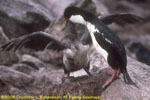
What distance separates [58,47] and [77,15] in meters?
1.18

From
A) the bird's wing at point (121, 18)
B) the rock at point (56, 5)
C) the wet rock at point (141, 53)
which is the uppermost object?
the rock at point (56, 5)

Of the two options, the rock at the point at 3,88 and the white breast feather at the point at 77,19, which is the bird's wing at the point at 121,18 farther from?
the rock at the point at 3,88

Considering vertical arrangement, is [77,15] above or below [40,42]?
above

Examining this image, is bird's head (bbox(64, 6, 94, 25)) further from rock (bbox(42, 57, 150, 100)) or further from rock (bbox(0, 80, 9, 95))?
rock (bbox(0, 80, 9, 95))

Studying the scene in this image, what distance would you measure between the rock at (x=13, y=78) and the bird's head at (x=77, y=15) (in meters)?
1.53

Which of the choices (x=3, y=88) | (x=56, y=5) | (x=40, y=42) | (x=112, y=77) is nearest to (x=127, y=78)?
(x=112, y=77)

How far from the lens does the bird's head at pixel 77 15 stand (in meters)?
4.55

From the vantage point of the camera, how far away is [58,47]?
574 centimetres

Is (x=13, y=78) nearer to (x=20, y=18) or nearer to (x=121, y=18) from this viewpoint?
(x=121, y=18)

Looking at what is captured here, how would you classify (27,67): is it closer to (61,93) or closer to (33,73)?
(33,73)

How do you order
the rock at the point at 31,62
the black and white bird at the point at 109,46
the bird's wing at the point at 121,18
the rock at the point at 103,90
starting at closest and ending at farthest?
the black and white bird at the point at 109,46 < the rock at the point at 103,90 < the bird's wing at the point at 121,18 < the rock at the point at 31,62

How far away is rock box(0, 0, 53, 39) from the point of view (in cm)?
892

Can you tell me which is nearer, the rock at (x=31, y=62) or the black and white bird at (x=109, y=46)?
the black and white bird at (x=109, y=46)

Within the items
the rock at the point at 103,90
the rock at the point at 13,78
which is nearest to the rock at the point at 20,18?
the rock at the point at 13,78
